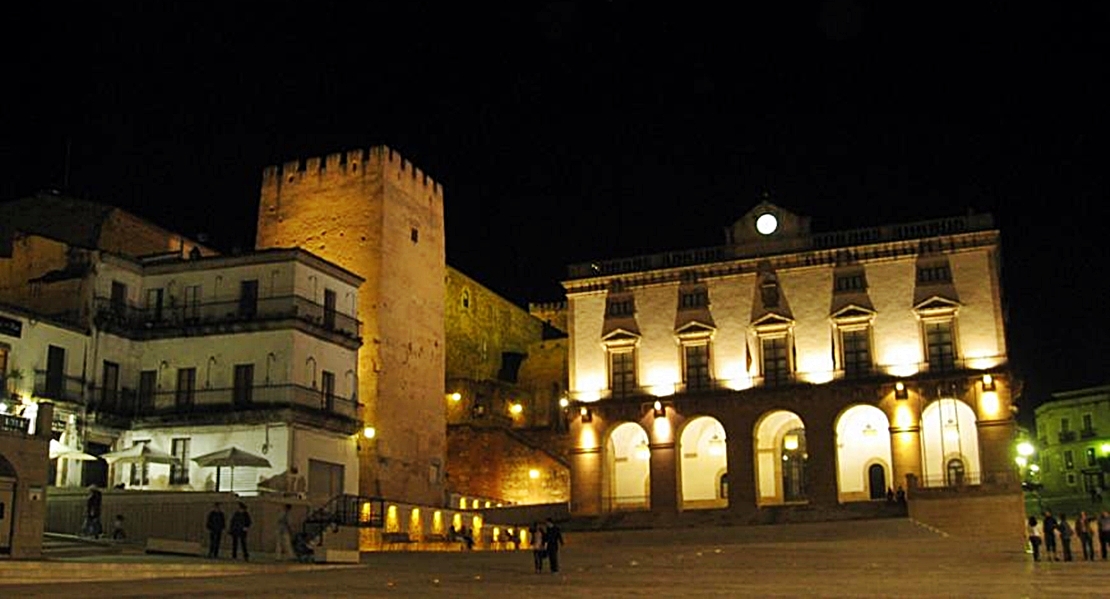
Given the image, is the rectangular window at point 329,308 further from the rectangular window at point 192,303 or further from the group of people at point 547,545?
the group of people at point 547,545

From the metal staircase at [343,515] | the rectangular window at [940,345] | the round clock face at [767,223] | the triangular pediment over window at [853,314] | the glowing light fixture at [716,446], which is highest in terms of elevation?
the round clock face at [767,223]

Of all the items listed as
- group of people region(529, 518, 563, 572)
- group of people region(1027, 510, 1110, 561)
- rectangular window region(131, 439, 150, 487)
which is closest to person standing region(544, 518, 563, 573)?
group of people region(529, 518, 563, 572)

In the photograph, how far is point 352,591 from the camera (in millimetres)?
19281

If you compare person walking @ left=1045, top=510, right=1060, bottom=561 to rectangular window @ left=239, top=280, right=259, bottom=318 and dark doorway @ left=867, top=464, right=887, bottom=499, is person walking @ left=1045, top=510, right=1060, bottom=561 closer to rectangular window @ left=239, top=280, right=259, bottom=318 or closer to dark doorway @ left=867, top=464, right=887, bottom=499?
dark doorway @ left=867, top=464, right=887, bottom=499

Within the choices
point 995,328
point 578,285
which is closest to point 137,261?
point 578,285

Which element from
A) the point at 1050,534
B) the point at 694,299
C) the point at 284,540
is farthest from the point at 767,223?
the point at 284,540

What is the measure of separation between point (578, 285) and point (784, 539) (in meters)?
16.5

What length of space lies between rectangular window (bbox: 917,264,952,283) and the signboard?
3216 centimetres

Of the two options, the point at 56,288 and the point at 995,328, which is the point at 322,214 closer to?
the point at 56,288

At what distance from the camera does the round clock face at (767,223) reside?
165 ft

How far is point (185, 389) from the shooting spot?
39750 mm

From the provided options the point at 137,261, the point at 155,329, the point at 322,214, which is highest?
the point at 322,214

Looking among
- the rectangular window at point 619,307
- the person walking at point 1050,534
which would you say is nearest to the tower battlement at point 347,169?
the rectangular window at point 619,307

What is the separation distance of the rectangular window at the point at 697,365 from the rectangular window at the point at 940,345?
873 centimetres
